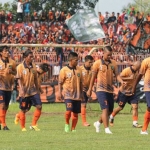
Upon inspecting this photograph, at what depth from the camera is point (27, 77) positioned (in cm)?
1908

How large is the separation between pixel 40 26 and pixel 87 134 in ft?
88.3

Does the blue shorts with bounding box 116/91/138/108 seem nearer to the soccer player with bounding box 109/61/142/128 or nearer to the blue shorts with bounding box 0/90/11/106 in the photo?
the soccer player with bounding box 109/61/142/128

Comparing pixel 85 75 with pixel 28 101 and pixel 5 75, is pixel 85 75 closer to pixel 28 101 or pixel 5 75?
pixel 28 101

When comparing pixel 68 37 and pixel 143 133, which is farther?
pixel 68 37

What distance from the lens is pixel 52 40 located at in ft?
135

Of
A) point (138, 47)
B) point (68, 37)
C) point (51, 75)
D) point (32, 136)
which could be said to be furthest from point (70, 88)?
point (68, 37)

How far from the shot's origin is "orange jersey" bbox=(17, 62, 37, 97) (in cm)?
1902

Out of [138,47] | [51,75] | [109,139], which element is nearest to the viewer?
[109,139]

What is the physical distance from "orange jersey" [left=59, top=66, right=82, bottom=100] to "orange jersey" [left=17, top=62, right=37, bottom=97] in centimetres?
94

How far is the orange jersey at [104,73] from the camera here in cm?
1780

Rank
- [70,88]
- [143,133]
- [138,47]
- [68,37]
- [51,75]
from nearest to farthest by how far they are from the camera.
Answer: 1. [143,133]
2. [70,88]
3. [51,75]
4. [138,47]
5. [68,37]

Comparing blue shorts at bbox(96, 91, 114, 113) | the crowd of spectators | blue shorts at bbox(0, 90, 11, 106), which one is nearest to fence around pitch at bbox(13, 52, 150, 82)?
the crowd of spectators

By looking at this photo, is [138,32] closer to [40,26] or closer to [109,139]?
[40,26]

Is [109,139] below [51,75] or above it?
above
